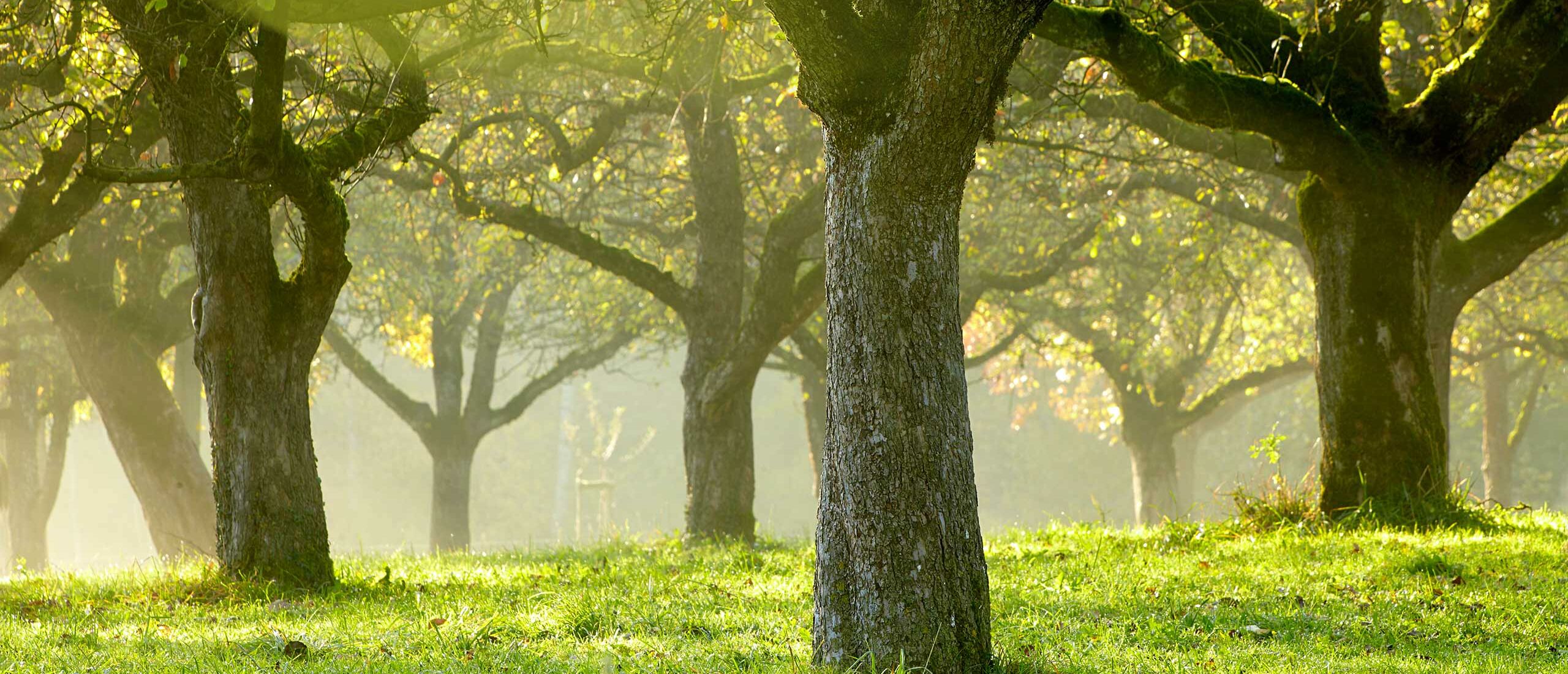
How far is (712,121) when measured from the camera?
13.6 metres

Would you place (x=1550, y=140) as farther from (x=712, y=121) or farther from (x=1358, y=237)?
(x=712, y=121)

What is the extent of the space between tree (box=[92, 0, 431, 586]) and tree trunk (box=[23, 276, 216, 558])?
7.55m

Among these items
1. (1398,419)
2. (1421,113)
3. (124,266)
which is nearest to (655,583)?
(1398,419)

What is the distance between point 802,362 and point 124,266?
36.8 feet

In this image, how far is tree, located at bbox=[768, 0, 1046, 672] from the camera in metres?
4.75

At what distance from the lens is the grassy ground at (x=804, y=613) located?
5.39 m

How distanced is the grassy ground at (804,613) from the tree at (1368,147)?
882 millimetres

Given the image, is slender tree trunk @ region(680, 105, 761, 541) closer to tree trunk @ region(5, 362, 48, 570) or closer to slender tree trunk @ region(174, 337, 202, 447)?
slender tree trunk @ region(174, 337, 202, 447)

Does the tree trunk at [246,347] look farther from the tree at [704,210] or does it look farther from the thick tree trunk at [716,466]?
the thick tree trunk at [716,466]

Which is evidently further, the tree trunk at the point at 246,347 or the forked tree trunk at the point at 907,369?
the tree trunk at the point at 246,347

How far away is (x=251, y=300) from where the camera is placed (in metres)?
8.22

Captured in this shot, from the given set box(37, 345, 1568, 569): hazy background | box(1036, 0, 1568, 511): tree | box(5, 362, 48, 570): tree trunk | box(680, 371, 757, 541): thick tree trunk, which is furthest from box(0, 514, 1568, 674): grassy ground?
box(37, 345, 1568, 569): hazy background

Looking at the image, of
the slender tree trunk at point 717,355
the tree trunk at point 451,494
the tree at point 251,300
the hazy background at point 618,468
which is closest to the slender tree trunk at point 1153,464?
the slender tree trunk at point 717,355

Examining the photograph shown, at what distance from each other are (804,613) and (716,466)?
6.93 metres
